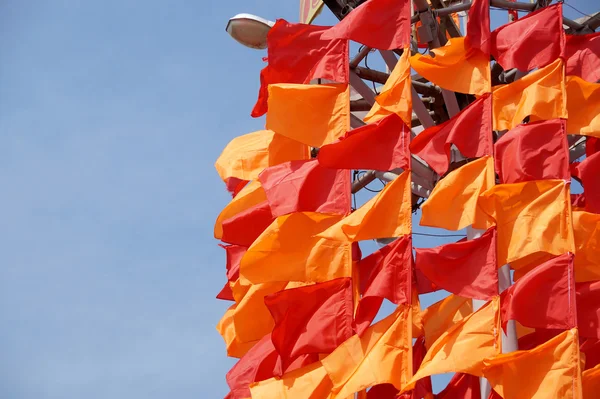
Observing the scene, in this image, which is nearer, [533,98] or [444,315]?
[533,98]

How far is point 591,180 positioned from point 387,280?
2701 mm

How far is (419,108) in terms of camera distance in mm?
14219

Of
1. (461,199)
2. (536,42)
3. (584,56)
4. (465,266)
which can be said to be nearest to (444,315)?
(465,266)

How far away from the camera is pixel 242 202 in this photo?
14.9 m

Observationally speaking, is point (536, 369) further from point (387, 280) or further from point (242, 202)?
point (242, 202)

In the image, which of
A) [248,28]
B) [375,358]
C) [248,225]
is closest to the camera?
[375,358]

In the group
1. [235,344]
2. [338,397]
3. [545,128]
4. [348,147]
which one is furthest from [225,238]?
[545,128]

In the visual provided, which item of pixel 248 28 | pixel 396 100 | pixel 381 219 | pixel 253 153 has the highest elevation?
pixel 248 28

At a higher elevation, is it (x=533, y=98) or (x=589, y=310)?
(x=533, y=98)

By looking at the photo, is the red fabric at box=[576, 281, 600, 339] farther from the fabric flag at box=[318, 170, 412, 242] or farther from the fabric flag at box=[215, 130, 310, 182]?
the fabric flag at box=[215, 130, 310, 182]

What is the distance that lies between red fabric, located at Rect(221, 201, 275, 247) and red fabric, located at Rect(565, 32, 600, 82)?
13.8 feet

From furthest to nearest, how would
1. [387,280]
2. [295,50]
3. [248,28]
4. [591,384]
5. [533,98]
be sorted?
[248,28], [295,50], [533,98], [387,280], [591,384]

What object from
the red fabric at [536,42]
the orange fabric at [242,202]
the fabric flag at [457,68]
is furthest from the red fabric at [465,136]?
the orange fabric at [242,202]

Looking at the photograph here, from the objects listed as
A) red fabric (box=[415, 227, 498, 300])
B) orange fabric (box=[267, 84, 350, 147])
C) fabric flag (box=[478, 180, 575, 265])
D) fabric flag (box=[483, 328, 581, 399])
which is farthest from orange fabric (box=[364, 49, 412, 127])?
fabric flag (box=[483, 328, 581, 399])
